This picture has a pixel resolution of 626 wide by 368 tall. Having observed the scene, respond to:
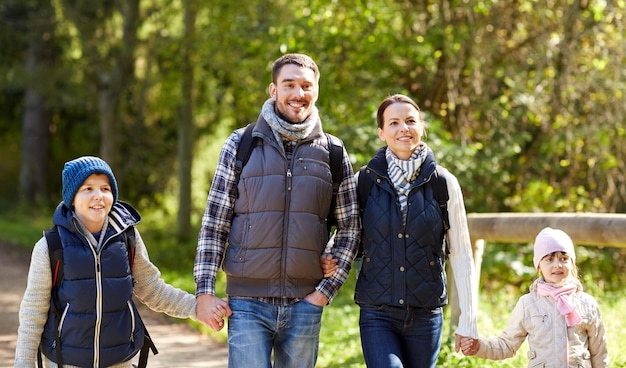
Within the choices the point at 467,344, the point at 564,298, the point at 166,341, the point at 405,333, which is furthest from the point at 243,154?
the point at 166,341

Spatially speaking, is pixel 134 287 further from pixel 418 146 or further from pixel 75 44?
pixel 75 44

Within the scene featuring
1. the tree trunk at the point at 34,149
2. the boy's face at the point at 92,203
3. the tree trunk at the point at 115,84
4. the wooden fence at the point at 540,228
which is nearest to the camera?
the boy's face at the point at 92,203

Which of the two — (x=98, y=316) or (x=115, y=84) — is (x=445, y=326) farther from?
(x=115, y=84)

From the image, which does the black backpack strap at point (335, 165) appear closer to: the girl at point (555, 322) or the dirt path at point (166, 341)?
the girl at point (555, 322)

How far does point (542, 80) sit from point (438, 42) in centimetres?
159

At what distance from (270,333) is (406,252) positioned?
2.45 ft

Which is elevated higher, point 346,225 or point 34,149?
point 34,149

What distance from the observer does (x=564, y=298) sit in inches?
161

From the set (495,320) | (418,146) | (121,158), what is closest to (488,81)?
(495,320)

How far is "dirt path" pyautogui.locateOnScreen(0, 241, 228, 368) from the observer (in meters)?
7.78

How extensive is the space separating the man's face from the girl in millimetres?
1314

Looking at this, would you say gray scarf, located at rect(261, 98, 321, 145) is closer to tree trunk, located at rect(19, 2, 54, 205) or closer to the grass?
the grass

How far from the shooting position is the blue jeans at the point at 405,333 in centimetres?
408

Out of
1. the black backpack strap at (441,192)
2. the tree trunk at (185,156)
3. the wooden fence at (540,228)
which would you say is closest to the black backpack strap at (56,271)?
the black backpack strap at (441,192)
